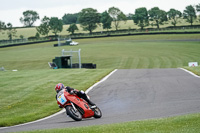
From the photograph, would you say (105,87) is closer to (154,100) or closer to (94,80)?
(94,80)

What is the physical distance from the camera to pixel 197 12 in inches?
5148

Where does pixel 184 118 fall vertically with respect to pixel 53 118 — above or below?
above

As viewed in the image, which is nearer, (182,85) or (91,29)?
(182,85)

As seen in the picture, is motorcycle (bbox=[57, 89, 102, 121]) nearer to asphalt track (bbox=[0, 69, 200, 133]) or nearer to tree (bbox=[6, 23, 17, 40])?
asphalt track (bbox=[0, 69, 200, 133])

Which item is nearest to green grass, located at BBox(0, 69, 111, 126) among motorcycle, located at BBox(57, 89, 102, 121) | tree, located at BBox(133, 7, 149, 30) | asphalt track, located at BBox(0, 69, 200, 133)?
asphalt track, located at BBox(0, 69, 200, 133)

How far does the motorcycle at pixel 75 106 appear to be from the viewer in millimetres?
11320

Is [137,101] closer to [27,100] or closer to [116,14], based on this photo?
[27,100]

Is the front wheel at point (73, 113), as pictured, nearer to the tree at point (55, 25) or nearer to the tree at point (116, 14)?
the tree at point (55, 25)

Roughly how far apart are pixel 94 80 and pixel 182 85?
704 cm

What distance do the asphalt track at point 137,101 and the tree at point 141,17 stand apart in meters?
120

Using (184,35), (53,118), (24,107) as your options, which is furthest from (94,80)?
(184,35)

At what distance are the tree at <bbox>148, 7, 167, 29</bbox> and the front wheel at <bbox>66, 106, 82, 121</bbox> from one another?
130 meters

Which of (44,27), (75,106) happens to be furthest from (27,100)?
(44,27)

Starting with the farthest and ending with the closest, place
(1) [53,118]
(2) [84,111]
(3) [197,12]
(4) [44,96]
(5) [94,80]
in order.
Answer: (3) [197,12]
(5) [94,80]
(4) [44,96]
(1) [53,118]
(2) [84,111]
